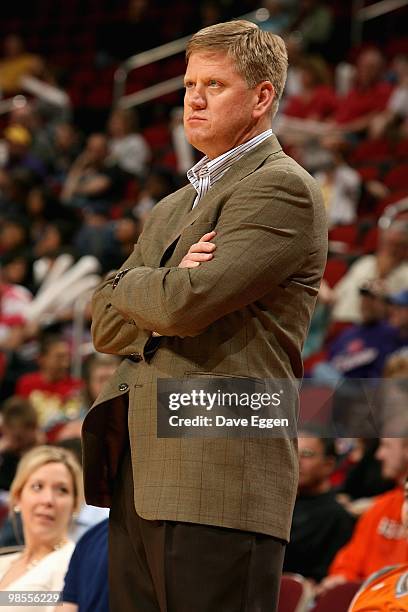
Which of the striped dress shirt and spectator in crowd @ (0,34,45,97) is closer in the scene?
the striped dress shirt

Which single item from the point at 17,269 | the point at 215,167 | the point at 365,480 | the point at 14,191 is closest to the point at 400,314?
the point at 365,480

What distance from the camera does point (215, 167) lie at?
2.12m

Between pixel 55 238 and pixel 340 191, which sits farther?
pixel 55 238

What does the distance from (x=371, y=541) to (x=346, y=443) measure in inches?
56.5

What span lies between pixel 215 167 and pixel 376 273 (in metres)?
4.82

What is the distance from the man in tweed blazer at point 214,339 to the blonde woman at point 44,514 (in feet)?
3.14

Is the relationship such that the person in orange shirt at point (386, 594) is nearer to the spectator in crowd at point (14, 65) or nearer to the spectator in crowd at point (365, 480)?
the spectator in crowd at point (365, 480)

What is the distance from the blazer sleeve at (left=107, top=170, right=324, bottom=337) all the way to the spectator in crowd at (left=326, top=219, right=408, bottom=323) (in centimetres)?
466

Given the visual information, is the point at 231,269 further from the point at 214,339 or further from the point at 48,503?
the point at 48,503

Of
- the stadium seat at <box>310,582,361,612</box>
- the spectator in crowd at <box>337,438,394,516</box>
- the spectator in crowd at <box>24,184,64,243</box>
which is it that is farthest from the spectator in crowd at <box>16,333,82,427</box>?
the stadium seat at <box>310,582,361,612</box>

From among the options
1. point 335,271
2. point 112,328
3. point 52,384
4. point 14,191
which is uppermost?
point 14,191

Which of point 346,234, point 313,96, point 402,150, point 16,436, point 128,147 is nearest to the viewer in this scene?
point 16,436

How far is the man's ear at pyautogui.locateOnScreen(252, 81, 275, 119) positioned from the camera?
2.07 metres

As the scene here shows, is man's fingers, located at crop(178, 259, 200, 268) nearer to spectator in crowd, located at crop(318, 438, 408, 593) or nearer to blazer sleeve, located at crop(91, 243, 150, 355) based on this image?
blazer sleeve, located at crop(91, 243, 150, 355)
